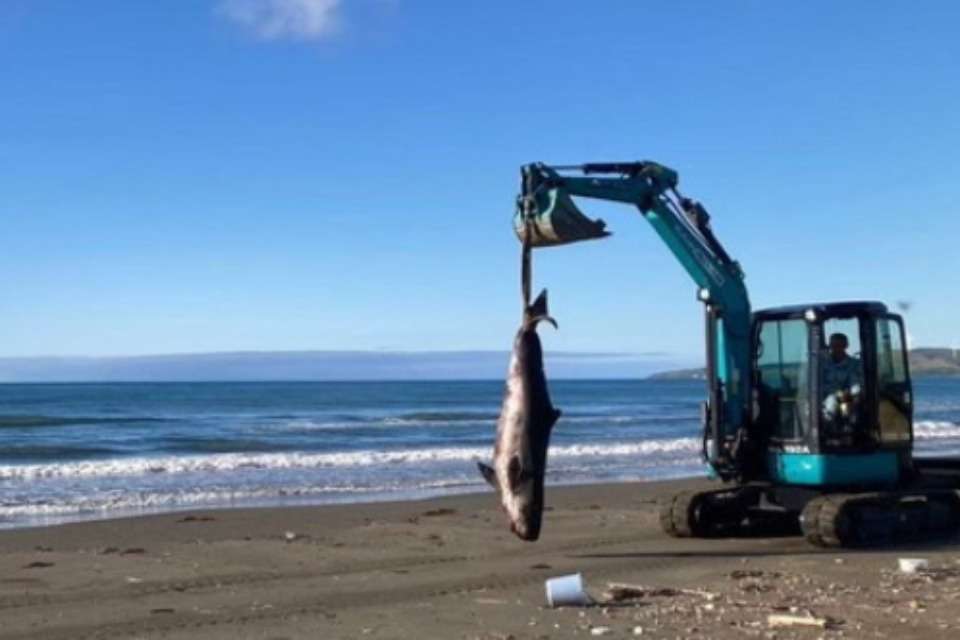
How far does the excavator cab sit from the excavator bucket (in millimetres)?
3711

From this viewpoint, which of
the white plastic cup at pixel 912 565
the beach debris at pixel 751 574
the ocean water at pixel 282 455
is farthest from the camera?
the ocean water at pixel 282 455

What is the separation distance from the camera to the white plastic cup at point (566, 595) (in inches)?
364

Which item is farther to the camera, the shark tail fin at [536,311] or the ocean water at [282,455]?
the ocean water at [282,455]

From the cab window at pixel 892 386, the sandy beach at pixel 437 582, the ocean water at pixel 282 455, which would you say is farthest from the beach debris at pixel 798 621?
the ocean water at pixel 282 455

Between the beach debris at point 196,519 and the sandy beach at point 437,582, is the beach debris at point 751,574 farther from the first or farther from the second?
the beach debris at point 196,519

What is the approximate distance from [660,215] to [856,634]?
557 centimetres

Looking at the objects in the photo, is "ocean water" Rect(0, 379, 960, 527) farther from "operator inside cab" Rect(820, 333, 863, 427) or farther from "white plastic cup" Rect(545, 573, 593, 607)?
"white plastic cup" Rect(545, 573, 593, 607)

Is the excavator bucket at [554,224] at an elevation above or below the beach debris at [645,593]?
above

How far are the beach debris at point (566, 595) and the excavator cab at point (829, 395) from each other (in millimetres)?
4120

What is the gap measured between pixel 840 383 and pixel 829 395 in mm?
179

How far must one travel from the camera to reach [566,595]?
9.27m

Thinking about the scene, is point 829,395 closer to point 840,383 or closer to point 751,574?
point 840,383

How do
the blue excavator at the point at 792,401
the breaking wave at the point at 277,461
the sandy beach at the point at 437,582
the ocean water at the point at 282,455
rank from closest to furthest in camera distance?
the sandy beach at the point at 437,582 → the blue excavator at the point at 792,401 → the ocean water at the point at 282,455 → the breaking wave at the point at 277,461

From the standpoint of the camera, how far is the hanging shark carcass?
695 cm
